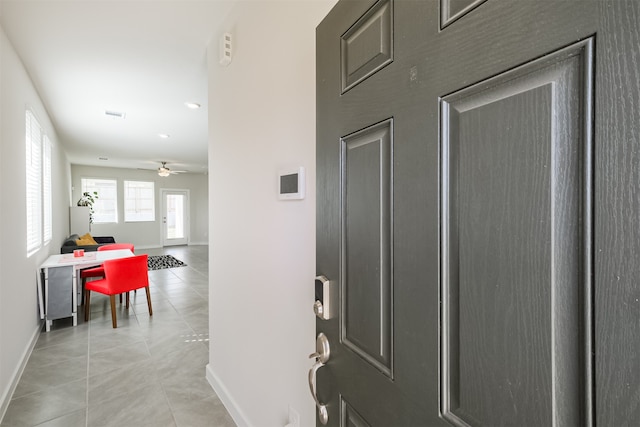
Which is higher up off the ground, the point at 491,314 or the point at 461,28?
the point at 461,28

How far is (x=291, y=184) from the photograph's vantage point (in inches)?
53.8

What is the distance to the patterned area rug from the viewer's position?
7254 millimetres

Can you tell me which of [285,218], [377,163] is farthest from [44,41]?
[377,163]

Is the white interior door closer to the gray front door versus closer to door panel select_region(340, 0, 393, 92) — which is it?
door panel select_region(340, 0, 393, 92)

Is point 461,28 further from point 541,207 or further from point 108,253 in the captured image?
point 108,253

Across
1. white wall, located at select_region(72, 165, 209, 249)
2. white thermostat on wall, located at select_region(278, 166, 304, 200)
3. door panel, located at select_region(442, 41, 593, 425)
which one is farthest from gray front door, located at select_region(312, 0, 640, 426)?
white wall, located at select_region(72, 165, 209, 249)

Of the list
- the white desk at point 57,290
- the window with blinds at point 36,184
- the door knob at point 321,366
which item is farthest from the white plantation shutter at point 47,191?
the door knob at point 321,366

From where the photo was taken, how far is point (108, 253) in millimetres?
4711

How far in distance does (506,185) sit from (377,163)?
30 cm

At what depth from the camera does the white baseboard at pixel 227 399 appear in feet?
6.25

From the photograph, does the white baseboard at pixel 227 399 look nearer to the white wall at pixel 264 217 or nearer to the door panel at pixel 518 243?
the white wall at pixel 264 217

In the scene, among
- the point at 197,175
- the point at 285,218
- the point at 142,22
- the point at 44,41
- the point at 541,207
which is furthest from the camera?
the point at 197,175

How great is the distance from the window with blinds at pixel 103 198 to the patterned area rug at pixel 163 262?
2483 mm

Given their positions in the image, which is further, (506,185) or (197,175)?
(197,175)
